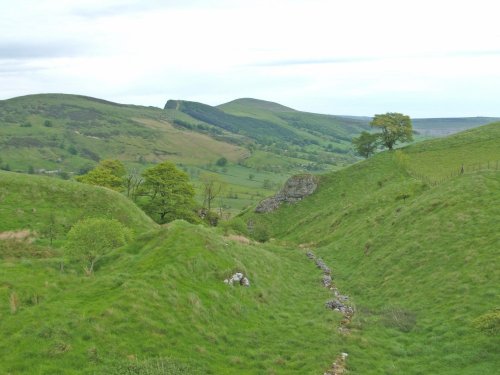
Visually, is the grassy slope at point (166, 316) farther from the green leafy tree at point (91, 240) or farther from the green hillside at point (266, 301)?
the green leafy tree at point (91, 240)

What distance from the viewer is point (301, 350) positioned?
2658 centimetres

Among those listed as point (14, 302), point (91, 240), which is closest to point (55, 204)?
point (91, 240)

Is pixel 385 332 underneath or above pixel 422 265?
underneath

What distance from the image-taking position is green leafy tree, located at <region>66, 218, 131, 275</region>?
37.2m

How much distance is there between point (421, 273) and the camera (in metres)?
37.2

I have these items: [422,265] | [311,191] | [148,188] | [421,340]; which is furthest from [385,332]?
[311,191]

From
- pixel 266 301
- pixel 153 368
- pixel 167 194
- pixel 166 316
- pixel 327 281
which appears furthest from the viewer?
pixel 167 194

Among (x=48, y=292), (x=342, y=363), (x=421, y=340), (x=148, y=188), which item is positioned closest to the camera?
(x=342, y=363)

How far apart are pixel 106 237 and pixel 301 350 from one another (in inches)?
816

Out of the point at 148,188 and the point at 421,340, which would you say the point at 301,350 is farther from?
the point at 148,188

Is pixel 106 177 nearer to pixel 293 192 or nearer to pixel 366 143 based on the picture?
pixel 293 192

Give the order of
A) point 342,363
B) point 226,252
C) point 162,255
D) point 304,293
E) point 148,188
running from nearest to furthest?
point 342,363, point 162,255, point 226,252, point 304,293, point 148,188

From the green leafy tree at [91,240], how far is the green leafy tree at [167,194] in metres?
47.3

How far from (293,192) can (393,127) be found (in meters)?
30.7
